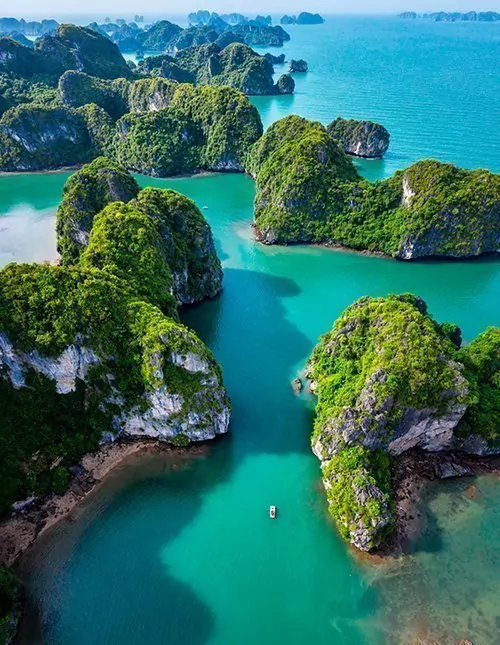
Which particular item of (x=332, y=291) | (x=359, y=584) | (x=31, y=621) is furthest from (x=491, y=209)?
(x=31, y=621)

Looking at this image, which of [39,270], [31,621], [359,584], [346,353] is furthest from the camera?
[346,353]

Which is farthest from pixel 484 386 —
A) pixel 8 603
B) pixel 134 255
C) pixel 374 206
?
pixel 8 603

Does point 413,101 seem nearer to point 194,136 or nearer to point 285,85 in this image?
point 285,85

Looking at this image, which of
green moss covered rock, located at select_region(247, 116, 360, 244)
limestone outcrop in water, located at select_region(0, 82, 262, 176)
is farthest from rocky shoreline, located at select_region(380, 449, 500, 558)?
limestone outcrop in water, located at select_region(0, 82, 262, 176)

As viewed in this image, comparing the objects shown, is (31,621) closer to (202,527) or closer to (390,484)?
(202,527)

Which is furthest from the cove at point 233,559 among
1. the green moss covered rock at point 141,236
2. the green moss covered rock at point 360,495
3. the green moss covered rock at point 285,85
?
the green moss covered rock at point 285,85

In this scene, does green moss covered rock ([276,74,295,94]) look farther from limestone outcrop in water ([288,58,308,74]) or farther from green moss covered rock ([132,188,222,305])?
green moss covered rock ([132,188,222,305])
